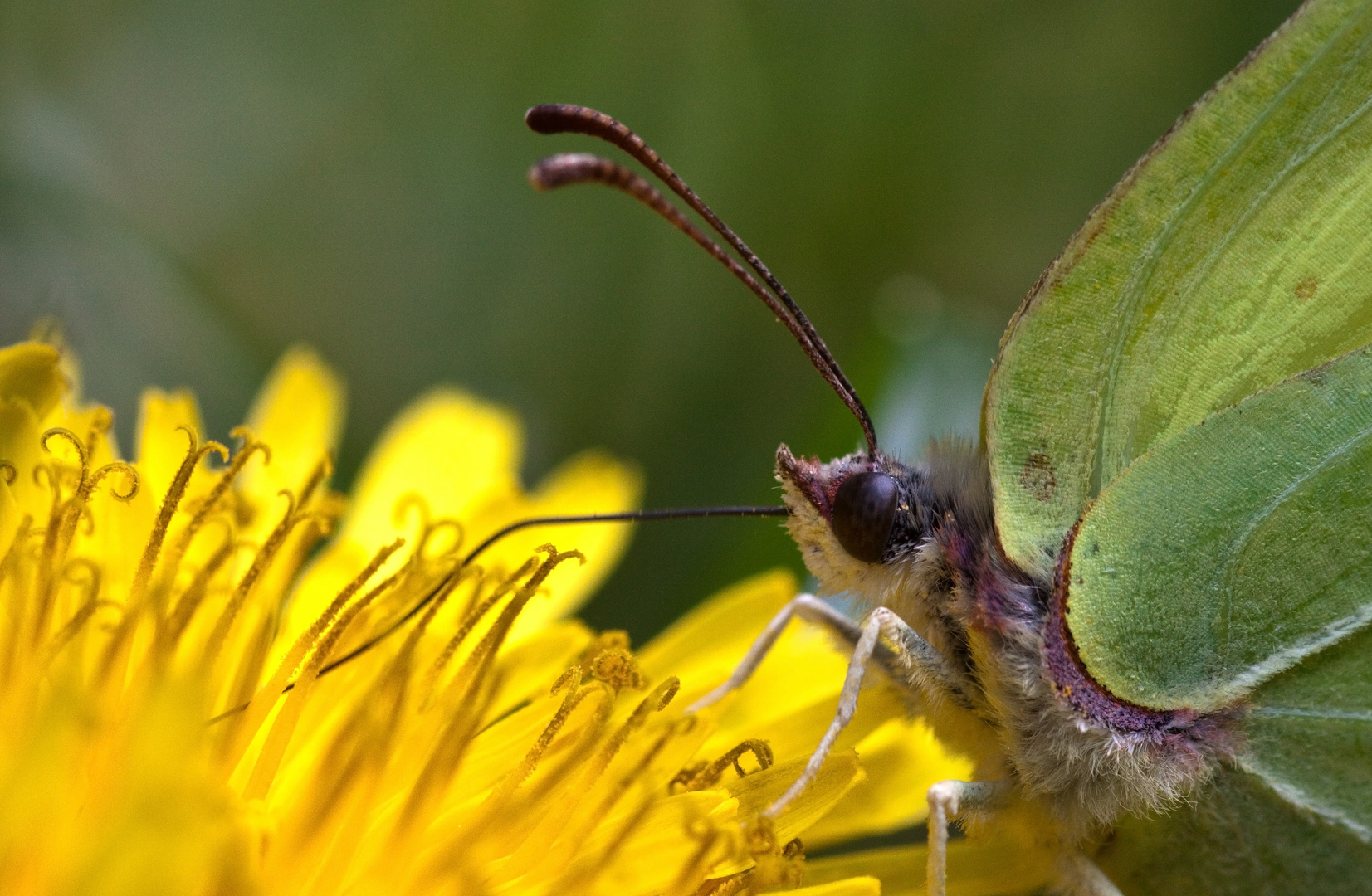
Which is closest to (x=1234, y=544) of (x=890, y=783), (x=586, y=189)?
(x=890, y=783)

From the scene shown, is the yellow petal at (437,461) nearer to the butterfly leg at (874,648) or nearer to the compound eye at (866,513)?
the butterfly leg at (874,648)

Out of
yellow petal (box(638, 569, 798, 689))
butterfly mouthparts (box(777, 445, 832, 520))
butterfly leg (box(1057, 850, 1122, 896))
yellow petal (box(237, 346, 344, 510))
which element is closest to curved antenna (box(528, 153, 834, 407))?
butterfly mouthparts (box(777, 445, 832, 520))

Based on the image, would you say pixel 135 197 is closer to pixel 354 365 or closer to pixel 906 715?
pixel 354 365

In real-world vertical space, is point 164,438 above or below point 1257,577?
above

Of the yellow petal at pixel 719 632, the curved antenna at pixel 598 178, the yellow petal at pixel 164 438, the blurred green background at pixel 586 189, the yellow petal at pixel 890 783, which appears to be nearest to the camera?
the curved antenna at pixel 598 178

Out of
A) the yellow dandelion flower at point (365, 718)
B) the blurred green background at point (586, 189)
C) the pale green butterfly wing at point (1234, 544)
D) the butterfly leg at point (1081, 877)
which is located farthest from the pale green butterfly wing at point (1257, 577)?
the blurred green background at point (586, 189)

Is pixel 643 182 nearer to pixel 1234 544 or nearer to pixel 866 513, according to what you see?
pixel 866 513
